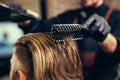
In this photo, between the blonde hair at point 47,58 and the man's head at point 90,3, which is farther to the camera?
the man's head at point 90,3

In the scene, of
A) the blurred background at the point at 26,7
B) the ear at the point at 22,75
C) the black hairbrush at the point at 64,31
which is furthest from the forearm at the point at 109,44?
the blurred background at the point at 26,7

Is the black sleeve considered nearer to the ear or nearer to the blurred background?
the ear

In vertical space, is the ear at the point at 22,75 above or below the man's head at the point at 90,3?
below

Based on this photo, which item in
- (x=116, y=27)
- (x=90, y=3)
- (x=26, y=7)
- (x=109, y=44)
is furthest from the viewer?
(x=26, y=7)

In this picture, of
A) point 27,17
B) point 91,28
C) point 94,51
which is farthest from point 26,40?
point 94,51

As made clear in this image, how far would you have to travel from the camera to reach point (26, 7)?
16.2 ft

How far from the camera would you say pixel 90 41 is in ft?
8.90

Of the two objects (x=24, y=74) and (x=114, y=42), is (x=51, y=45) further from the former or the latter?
(x=114, y=42)

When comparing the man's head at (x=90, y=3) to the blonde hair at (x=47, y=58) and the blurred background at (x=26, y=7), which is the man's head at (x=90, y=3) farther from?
the blurred background at (x=26, y=7)

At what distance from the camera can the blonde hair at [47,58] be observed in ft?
5.90

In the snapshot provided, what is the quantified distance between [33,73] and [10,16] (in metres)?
0.80

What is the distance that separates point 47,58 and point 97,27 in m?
0.52

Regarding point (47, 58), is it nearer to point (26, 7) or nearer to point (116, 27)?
point (116, 27)

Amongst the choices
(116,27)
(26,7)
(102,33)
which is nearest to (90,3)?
(116,27)
